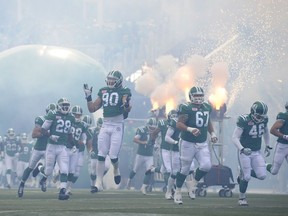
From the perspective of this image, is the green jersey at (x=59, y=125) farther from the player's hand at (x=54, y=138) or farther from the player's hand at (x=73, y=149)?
the player's hand at (x=73, y=149)

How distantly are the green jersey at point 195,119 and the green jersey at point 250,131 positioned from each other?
94 cm

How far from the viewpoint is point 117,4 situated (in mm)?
91875

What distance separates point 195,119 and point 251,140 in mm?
1583

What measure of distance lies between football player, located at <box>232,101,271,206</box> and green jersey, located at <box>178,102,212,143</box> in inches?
34.6

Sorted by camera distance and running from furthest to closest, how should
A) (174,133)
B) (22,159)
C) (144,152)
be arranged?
(22,159), (144,152), (174,133)

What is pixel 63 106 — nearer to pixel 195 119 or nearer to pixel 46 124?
pixel 46 124

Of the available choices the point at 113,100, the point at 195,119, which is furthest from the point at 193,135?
the point at 113,100

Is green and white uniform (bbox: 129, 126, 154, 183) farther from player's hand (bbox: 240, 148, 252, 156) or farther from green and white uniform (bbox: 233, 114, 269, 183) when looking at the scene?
player's hand (bbox: 240, 148, 252, 156)

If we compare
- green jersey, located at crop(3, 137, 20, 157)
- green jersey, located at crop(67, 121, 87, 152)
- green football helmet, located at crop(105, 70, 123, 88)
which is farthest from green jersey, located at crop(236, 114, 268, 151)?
green jersey, located at crop(3, 137, 20, 157)

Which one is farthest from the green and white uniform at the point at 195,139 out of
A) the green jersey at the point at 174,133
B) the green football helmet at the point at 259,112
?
the green jersey at the point at 174,133

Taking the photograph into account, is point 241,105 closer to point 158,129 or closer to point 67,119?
point 158,129

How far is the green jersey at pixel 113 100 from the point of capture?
20.0m

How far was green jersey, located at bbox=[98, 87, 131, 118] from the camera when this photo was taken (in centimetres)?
2003

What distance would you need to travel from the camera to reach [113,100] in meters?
20.0
